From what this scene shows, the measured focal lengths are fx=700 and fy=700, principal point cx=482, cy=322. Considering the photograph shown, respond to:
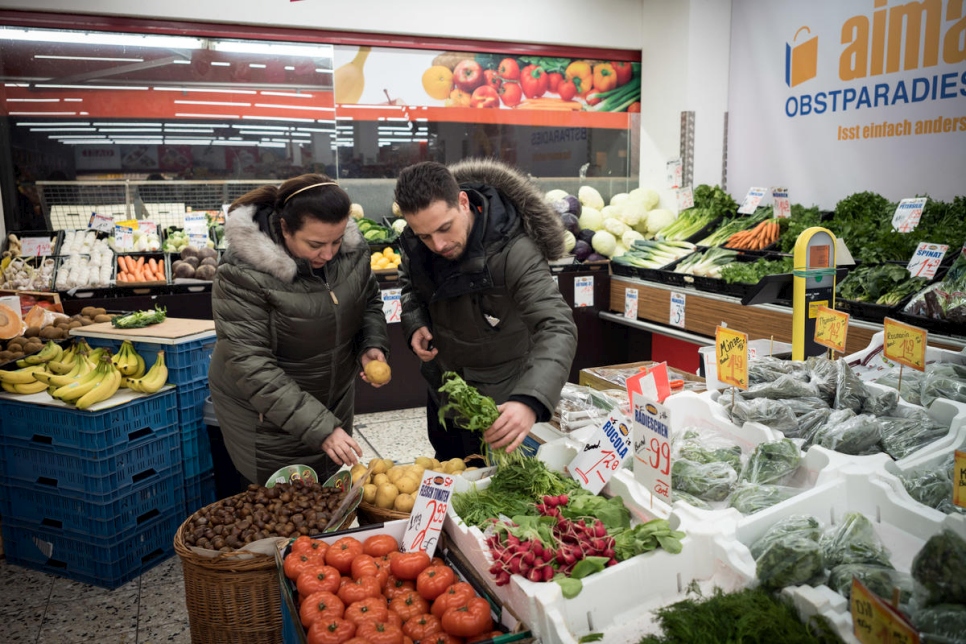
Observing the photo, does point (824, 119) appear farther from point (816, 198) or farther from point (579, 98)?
point (579, 98)

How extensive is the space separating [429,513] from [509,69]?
5.48 m

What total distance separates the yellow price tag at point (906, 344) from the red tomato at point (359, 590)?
1.91m

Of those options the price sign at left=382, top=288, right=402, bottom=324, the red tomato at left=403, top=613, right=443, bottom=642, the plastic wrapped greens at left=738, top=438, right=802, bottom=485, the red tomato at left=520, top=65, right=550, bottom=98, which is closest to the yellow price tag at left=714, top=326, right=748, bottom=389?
the plastic wrapped greens at left=738, top=438, right=802, bottom=485

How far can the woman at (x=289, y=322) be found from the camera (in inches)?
98.4

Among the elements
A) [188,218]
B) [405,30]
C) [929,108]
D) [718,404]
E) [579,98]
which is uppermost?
[405,30]

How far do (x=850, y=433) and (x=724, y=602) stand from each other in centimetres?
89

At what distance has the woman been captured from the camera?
2500mm

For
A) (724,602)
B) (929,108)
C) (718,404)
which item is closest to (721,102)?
(929,108)

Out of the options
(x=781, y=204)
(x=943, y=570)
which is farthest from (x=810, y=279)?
(x=781, y=204)

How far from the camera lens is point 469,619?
164 cm

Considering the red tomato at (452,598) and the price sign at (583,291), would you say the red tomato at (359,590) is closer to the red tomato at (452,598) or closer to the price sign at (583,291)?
the red tomato at (452,598)

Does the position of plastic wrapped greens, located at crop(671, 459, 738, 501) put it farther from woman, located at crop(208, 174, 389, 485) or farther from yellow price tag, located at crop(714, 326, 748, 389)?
woman, located at crop(208, 174, 389, 485)

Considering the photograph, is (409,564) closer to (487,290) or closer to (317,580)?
(317,580)

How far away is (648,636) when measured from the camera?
151 centimetres
